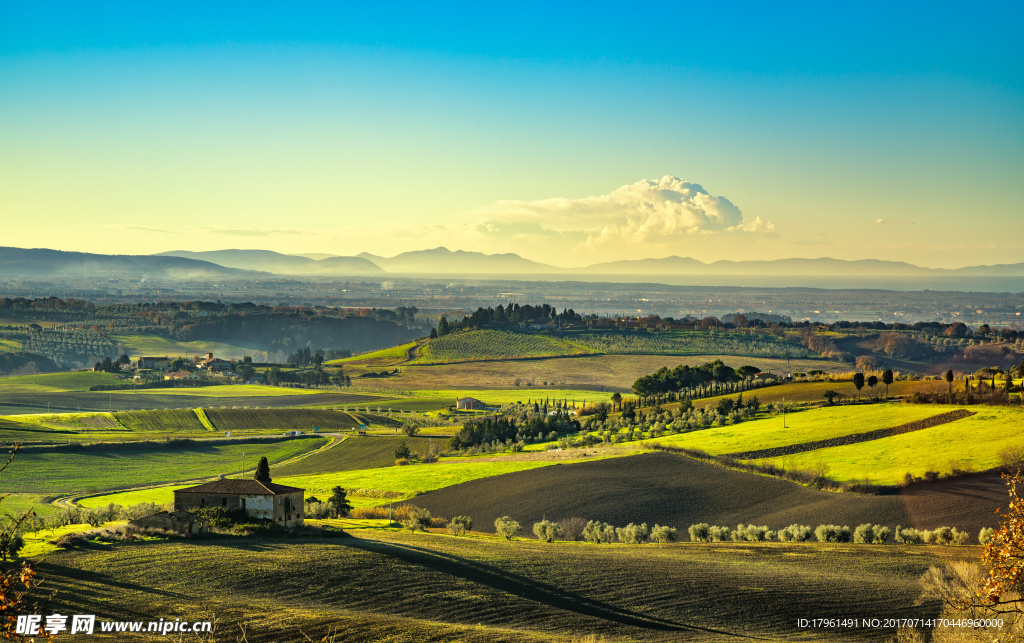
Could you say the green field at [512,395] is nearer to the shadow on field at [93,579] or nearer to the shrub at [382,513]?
the shrub at [382,513]

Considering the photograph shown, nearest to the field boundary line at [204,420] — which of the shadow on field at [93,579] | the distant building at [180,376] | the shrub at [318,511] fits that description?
the distant building at [180,376]

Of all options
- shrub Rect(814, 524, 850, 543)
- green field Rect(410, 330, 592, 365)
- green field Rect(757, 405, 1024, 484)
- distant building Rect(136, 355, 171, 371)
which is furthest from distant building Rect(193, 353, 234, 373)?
shrub Rect(814, 524, 850, 543)

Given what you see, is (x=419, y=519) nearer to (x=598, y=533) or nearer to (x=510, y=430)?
(x=598, y=533)

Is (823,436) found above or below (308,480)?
above

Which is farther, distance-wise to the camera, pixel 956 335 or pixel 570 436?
pixel 956 335

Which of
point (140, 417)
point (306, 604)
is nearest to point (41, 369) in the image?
point (140, 417)

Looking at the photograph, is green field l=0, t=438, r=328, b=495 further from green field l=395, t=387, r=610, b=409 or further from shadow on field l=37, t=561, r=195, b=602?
shadow on field l=37, t=561, r=195, b=602

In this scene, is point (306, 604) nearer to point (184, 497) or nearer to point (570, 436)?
point (184, 497)
